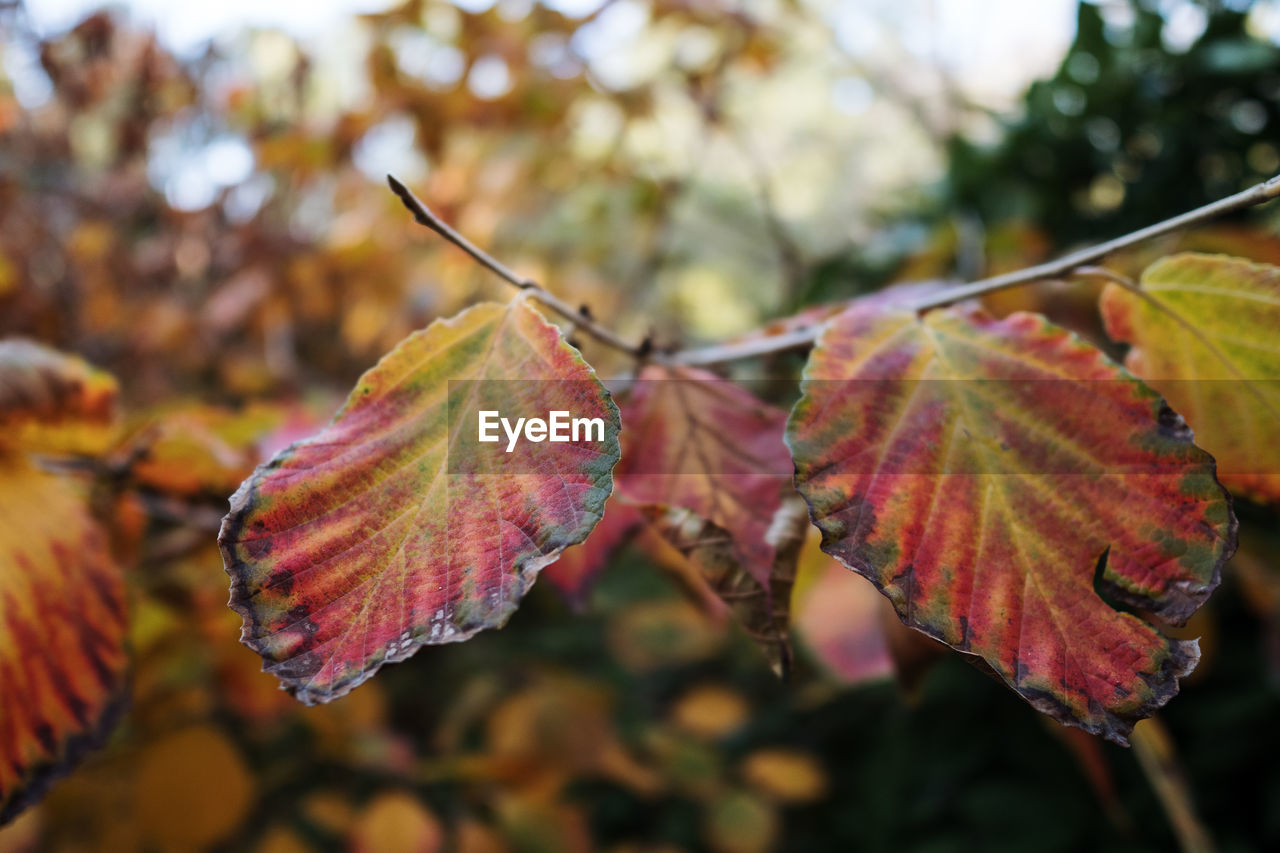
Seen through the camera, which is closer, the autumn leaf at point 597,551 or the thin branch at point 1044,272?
the thin branch at point 1044,272

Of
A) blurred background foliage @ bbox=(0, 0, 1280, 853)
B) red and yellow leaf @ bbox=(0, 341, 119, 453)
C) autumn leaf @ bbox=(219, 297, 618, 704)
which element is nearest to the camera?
autumn leaf @ bbox=(219, 297, 618, 704)

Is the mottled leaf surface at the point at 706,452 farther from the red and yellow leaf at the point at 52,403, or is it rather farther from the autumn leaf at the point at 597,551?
the red and yellow leaf at the point at 52,403

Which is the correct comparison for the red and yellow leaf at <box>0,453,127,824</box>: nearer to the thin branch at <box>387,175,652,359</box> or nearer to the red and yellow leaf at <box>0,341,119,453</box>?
the red and yellow leaf at <box>0,341,119,453</box>

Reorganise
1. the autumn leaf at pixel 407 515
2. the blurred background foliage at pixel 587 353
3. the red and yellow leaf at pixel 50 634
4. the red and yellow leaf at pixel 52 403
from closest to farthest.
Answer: the autumn leaf at pixel 407 515 → the red and yellow leaf at pixel 50 634 → the red and yellow leaf at pixel 52 403 → the blurred background foliage at pixel 587 353

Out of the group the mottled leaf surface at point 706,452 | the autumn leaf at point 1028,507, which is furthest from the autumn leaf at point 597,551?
the autumn leaf at point 1028,507

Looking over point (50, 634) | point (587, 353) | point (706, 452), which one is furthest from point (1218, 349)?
point (587, 353)

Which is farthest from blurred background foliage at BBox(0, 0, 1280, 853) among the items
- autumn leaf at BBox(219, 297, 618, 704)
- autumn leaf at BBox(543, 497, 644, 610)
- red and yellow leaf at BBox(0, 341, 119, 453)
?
autumn leaf at BBox(219, 297, 618, 704)

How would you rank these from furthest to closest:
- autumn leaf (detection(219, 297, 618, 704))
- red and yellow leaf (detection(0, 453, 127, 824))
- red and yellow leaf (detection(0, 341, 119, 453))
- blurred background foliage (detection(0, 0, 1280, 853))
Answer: blurred background foliage (detection(0, 0, 1280, 853))
red and yellow leaf (detection(0, 341, 119, 453))
red and yellow leaf (detection(0, 453, 127, 824))
autumn leaf (detection(219, 297, 618, 704))
